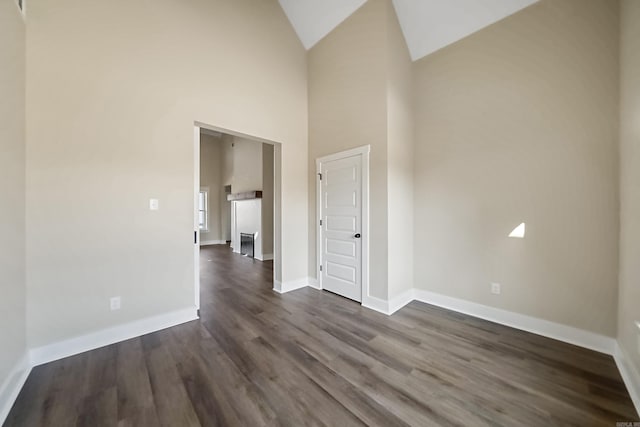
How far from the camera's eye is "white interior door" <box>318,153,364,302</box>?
3.17 m

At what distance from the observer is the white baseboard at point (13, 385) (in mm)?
1422

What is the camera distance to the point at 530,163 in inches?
95.3

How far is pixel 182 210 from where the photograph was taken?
263cm

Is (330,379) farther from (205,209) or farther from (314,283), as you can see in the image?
(205,209)

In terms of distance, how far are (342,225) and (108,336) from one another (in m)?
2.80

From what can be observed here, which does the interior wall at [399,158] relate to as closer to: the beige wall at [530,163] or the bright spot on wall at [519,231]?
the beige wall at [530,163]

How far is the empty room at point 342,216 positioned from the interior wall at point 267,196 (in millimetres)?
2302

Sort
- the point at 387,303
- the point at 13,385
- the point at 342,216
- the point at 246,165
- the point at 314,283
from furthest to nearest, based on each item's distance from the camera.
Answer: the point at 246,165
the point at 314,283
the point at 342,216
the point at 387,303
the point at 13,385

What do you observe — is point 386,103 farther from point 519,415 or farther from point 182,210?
point 519,415

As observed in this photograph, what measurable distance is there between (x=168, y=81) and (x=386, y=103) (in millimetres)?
2512

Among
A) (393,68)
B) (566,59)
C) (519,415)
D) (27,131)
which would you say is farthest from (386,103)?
(27,131)

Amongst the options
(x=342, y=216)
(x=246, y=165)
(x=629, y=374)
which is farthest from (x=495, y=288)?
(x=246, y=165)

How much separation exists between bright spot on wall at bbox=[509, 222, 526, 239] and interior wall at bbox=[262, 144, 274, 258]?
4.87m

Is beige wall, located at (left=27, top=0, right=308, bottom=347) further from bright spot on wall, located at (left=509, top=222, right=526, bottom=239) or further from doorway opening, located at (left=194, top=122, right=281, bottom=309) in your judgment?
bright spot on wall, located at (left=509, top=222, right=526, bottom=239)
